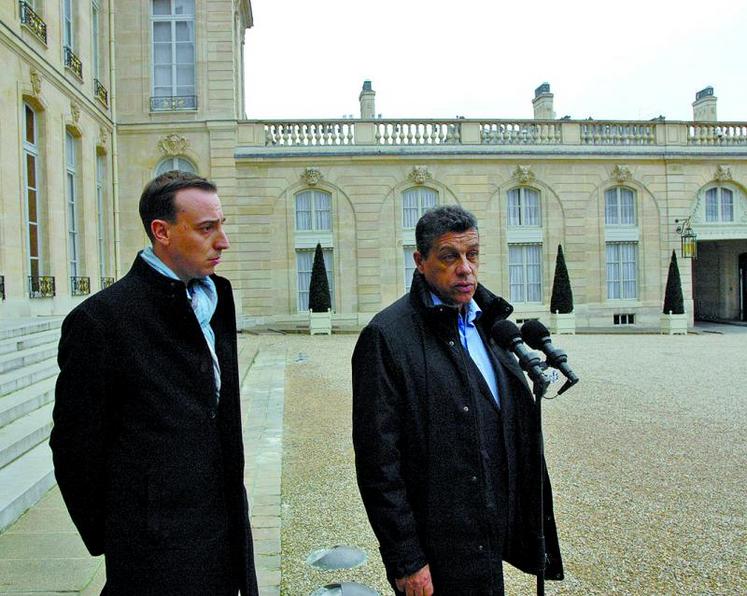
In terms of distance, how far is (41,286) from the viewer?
11.4 metres

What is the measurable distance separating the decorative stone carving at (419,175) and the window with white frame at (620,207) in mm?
5274

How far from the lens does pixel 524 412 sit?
2164mm

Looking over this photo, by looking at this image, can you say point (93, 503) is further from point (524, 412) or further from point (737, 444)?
point (737, 444)

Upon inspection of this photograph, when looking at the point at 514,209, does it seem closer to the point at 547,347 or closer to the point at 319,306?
the point at 319,306

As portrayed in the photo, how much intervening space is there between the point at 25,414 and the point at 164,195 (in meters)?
4.50

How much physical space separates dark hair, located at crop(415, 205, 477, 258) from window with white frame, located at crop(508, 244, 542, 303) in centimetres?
1731

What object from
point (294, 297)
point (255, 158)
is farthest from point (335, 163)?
point (294, 297)

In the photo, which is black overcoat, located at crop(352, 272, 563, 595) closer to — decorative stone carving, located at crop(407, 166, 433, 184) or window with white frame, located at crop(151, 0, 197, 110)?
decorative stone carving, located at crop(407, 166, 433, 184)

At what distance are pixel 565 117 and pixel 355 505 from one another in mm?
17765

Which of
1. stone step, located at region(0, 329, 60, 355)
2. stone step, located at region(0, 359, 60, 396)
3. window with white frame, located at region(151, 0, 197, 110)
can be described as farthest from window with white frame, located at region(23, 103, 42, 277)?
window with white frame, located at region(151, 0, 197, 110)

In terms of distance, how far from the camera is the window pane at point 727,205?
1973 cm

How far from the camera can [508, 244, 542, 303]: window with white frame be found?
19.1 m

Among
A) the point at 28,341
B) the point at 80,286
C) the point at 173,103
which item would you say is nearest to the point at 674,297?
the point at 173,103

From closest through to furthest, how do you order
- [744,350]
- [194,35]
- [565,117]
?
1. [744,350]
2. [194,35]
3. [565,117]
